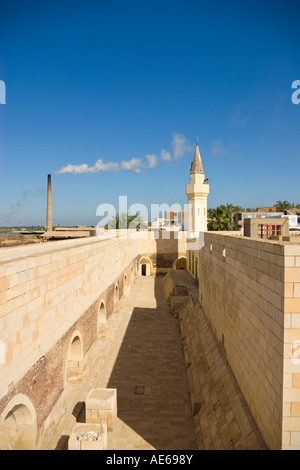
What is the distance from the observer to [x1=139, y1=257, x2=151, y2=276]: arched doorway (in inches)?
1275

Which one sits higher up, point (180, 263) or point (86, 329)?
point (86, 329)

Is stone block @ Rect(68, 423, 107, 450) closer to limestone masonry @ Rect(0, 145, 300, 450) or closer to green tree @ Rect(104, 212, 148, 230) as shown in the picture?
limestone masonry @ Rect(0, 145, 300, 450)

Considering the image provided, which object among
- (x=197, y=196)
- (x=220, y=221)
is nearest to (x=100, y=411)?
(x=197, y=196)

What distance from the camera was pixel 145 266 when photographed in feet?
108

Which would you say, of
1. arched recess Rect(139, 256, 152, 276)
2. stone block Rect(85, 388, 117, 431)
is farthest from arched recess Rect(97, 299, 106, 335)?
arched recess Rect(139, 256, 152, 276)

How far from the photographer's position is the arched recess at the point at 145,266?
32.3m

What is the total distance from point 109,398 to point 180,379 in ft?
11.1

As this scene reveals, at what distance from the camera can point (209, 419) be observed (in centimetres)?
693

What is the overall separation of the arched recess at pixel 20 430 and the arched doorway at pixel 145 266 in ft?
87.0

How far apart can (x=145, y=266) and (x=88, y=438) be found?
26.7 m

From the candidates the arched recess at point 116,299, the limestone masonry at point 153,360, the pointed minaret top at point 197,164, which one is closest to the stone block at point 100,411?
the limestone masonry at point 153,360

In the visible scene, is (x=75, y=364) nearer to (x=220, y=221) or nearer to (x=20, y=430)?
(x=20, y=430)
